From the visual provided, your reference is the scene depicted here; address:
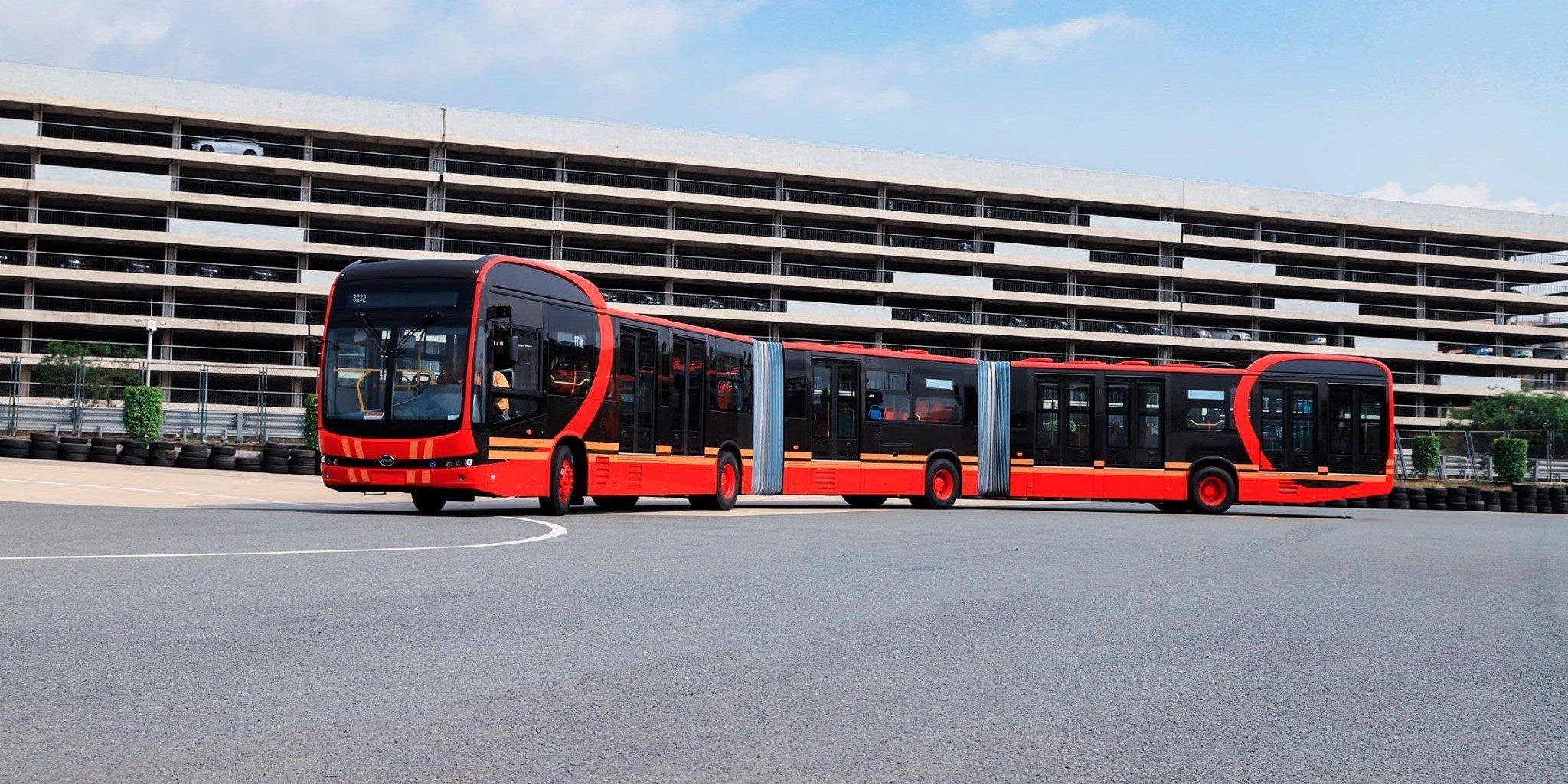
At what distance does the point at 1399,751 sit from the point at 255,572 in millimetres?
7548

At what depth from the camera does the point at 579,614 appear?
7.89m

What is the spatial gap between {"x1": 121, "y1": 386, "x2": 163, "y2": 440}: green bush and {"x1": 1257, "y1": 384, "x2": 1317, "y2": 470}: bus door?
31475 mm

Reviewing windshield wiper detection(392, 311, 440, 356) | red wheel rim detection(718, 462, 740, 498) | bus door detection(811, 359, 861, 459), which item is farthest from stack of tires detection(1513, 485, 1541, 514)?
windshield wiper detection(392, 311, 440, 356)

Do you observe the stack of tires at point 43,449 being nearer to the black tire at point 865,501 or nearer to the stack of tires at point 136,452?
the stack of tires at point 136,452

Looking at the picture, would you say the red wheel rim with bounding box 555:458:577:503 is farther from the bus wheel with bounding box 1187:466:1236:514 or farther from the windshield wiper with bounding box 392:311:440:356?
the bus wheel with bounding box 1187:466:1236:514


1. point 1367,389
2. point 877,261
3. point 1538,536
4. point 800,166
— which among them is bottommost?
point 1538,536

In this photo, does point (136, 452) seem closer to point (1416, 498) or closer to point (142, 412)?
point (142, 412)

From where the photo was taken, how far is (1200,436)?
27.2 meters

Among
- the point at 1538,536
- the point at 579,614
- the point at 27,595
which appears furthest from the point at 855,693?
the point at 1538,536

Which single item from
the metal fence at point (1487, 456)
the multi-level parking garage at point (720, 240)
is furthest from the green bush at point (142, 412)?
the metal fence at point (1487, 456)

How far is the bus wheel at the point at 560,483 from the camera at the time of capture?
61.4 ft

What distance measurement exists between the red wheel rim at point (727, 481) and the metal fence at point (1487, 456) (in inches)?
1419

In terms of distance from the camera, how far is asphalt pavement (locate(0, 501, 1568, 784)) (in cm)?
448

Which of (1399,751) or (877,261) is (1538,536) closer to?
(1399,751)
